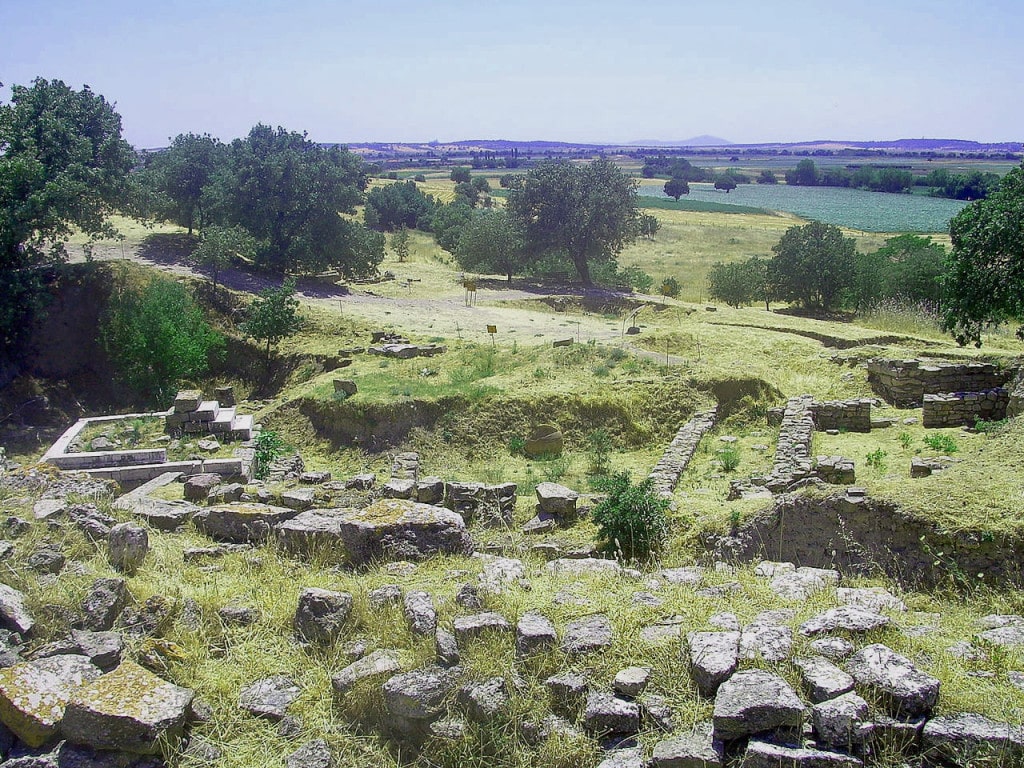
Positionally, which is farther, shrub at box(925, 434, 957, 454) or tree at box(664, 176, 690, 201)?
tree at box(664, 176, 690, 201)

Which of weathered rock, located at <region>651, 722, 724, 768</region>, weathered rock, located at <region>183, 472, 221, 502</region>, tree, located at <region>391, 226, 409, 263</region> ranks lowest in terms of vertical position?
weathered rock, located at <region>183, 472, 221, 502</region>

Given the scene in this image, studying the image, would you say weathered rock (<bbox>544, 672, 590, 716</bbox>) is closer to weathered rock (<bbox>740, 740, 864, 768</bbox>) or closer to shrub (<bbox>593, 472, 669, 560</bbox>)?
weathered rock (<bbox>740, 740, 864, 768</bbox>)

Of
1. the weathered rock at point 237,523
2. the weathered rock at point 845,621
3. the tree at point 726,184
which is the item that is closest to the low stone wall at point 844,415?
the weathered rock at point 845,621

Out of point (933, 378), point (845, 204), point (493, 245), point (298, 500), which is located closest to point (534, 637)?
point (298, 500)

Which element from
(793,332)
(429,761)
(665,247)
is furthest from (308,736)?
(665,247)

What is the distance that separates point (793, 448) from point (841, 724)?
35.2ft

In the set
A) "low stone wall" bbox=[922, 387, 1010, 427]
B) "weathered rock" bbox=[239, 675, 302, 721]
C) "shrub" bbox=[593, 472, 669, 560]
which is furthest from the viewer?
"low stone wall" bbox=[922, 387, 1010, 427]

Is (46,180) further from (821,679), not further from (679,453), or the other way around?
(821,679)

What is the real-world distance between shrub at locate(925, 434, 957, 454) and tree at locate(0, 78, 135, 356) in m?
24.0

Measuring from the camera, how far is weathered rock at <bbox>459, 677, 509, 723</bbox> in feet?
19.0

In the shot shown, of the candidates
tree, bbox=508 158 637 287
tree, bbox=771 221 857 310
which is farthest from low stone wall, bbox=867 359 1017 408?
tree, bbox=508 158 637 287

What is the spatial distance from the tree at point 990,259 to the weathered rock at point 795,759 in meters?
15.2

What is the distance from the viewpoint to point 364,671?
6.14 meters

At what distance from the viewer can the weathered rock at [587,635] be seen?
6102 millimetres
